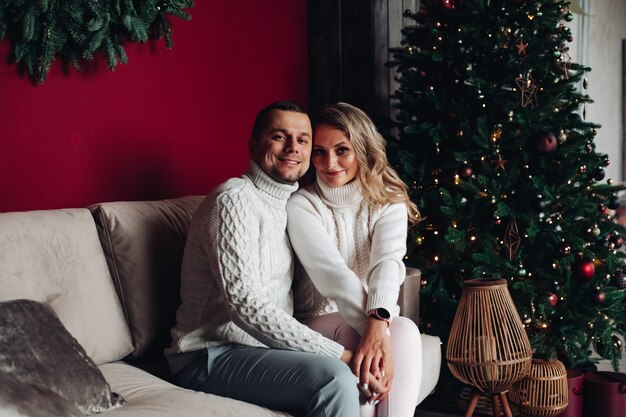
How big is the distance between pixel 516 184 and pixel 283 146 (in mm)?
1176

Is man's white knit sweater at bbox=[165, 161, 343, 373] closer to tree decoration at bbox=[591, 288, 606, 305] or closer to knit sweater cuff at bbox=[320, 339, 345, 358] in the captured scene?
knit sweater cuff at bbox=[320, 339, 345, 358]

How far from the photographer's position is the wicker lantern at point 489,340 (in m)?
2.49

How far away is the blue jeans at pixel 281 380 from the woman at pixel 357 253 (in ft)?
0.61

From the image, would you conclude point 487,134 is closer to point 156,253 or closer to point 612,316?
point 612,316

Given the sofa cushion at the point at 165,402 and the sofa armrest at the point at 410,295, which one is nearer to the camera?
the sofa cushion at the point at 165,402

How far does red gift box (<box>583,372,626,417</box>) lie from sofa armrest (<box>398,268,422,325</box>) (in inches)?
33.9

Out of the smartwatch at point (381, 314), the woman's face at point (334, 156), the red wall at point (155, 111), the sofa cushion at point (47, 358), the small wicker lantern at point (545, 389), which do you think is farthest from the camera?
the small wicker lantern at point (545, 389)

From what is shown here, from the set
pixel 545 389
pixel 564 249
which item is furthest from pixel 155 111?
pixel 545 389

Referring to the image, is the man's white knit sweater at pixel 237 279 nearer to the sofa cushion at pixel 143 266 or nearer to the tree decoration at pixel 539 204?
the sofa cushion at pixel 143 266

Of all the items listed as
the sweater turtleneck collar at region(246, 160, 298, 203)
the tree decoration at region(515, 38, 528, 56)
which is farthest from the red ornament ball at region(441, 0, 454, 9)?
the sweater turtleneck collar at region(246, 160, 298, 203)

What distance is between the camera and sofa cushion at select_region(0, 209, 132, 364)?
185 cm

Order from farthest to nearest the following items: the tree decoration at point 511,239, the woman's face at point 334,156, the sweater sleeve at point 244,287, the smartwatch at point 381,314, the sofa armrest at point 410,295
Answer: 1. the tree decoration at point 511,239
2. the sofa armrest at point 410,295
3. the woman's face at point 334,156
4. the smartwatch at point 381,314
5. the sweater sleeve at point 244,287

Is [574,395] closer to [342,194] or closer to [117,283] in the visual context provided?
[342,194]

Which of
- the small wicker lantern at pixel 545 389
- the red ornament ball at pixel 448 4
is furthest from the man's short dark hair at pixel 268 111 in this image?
the small wicker lantern at pixel 545 389
